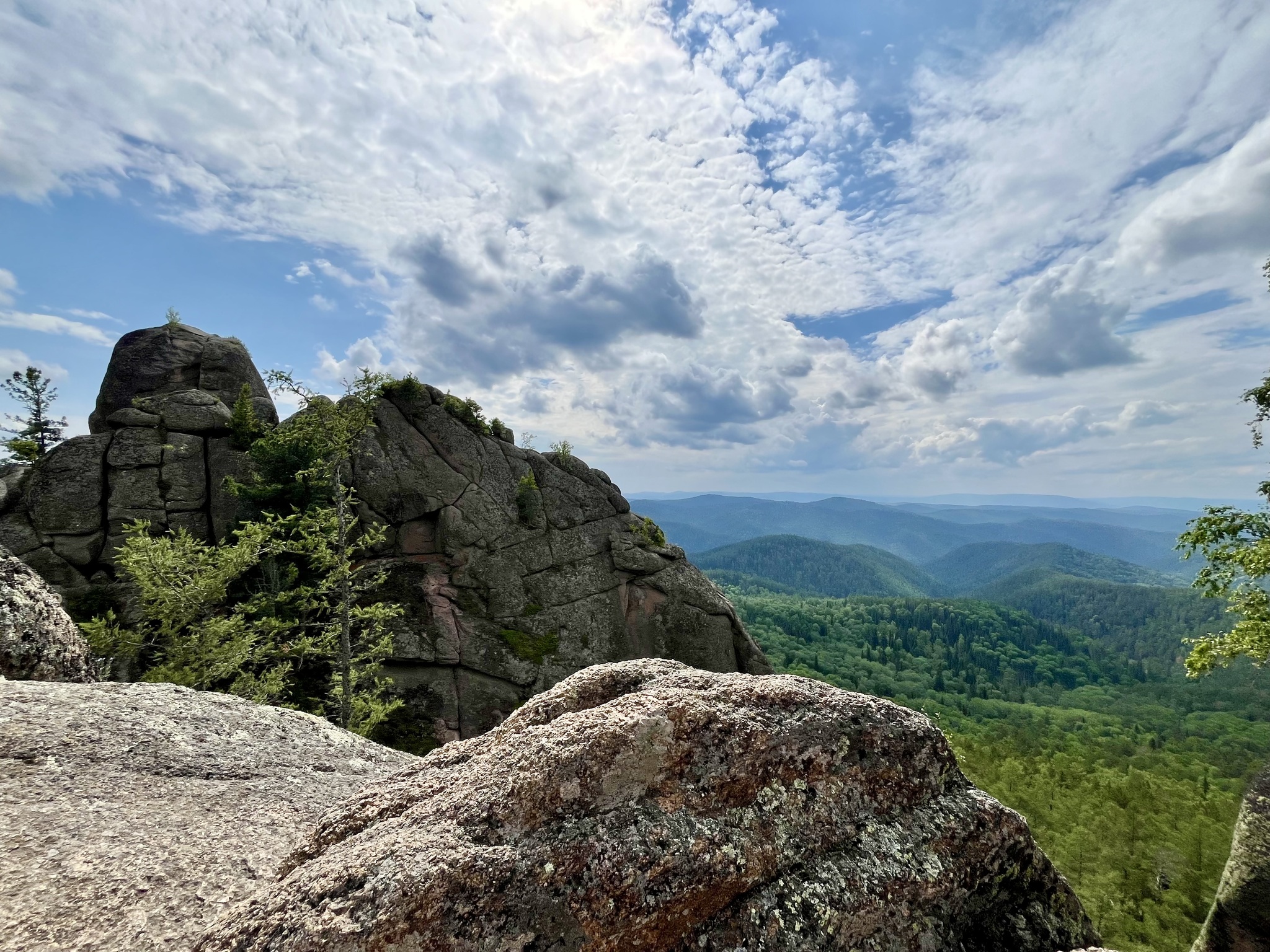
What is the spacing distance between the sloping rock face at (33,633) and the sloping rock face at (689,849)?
35.9 feet

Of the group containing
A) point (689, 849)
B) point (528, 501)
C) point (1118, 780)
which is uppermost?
point (528, 501)

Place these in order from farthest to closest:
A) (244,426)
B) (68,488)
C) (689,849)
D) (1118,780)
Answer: (1118,780)
(244,426)
(68,488)
(689,849)

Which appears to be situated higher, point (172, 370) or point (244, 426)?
point (172, 370)

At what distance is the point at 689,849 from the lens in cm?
383

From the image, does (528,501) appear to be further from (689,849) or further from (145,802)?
(689,849)

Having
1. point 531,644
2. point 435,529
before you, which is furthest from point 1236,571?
point 435,529

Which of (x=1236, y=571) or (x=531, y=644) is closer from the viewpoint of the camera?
(x=1236, y=571)

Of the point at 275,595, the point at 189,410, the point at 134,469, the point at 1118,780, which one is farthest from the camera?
the point at 1118,780

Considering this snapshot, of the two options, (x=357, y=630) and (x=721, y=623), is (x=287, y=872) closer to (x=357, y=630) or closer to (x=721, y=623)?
(x=357, y=630)

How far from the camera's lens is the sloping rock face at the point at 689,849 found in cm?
351

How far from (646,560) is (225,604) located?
25.7 meters

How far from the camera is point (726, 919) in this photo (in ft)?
12.0

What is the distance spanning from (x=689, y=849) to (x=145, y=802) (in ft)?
29.3

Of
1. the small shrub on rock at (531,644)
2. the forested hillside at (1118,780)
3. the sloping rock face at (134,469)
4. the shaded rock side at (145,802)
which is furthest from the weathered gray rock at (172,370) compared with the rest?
the forested hillside at (1118,780)
